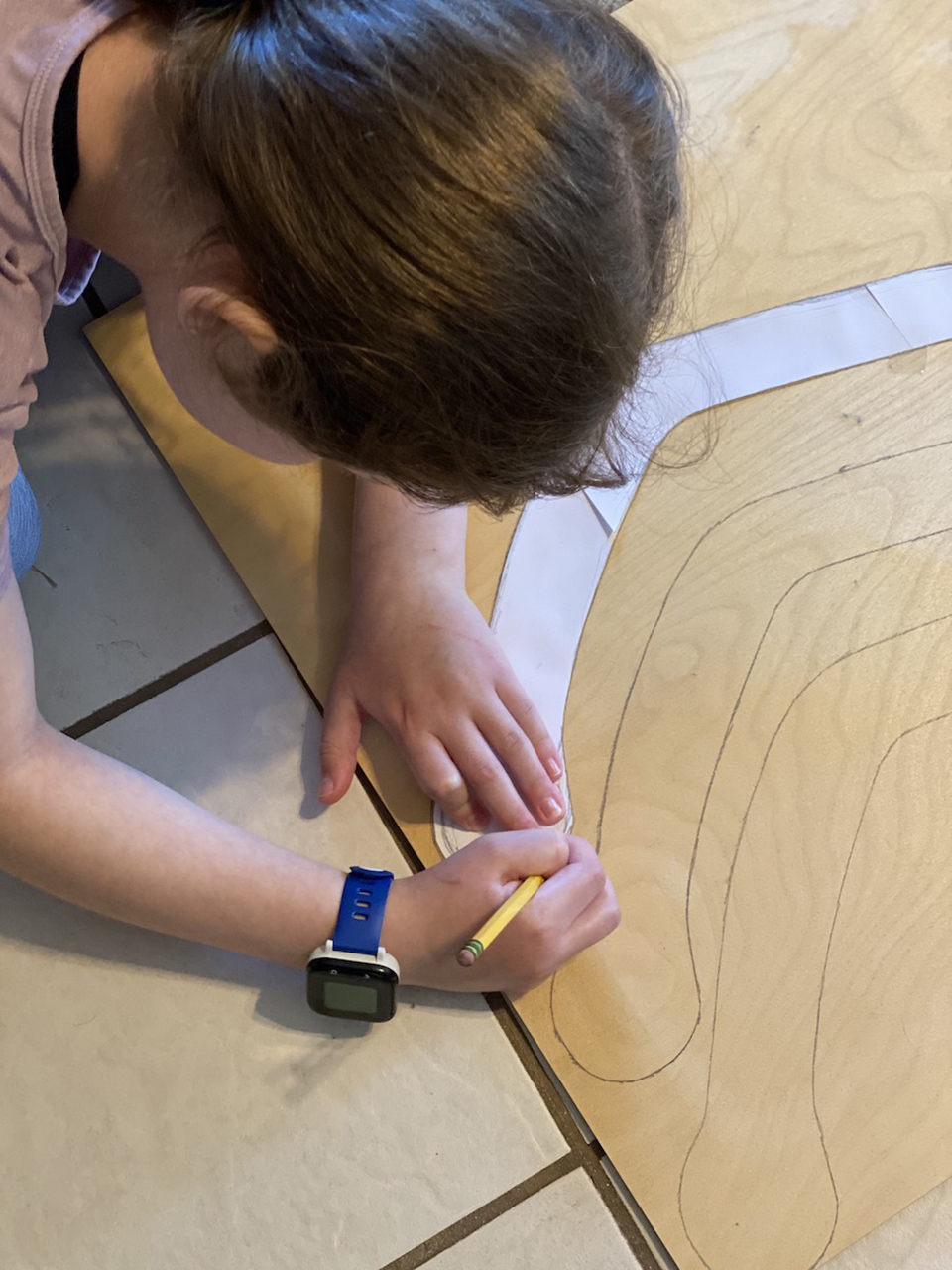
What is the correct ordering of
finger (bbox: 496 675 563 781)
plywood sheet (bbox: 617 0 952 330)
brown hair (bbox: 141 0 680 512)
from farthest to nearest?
plywood sheet (bbox: 617 0 952 330) → finger (bbox: 496 675 563 781) → brown hair (bbox: 141 0 680 512)

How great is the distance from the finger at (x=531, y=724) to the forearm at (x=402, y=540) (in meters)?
0.07

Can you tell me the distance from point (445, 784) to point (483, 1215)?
0.22m

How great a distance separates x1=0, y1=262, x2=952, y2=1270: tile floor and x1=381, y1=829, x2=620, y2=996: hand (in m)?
0.03

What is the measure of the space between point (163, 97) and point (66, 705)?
0.35m

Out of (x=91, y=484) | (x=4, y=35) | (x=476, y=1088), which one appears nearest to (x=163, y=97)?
(x=4, y=35)

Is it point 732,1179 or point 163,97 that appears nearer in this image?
point 163,97

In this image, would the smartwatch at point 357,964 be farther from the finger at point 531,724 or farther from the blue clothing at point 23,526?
the blue clothing at point 23,526

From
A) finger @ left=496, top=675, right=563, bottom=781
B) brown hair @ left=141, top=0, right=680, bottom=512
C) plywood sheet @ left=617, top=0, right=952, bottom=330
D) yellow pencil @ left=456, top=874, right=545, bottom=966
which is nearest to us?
brown hair @ left=141, top=0, right=680, bottom=512

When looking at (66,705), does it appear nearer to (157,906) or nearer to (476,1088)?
(157,906)

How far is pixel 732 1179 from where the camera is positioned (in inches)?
20.1

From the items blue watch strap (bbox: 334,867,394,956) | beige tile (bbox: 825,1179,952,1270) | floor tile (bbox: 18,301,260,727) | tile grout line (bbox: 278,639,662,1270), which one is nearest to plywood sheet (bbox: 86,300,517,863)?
floor tile (bbox: 18,301,260,727)

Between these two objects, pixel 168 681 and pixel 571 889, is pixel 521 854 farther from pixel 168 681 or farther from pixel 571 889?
pixel 168 681

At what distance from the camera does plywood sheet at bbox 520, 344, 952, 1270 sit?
518mm

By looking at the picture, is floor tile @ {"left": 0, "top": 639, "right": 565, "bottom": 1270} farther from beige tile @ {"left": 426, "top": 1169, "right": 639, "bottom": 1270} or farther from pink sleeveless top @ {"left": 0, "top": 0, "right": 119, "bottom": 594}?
pink sleeveless top @ {"left": 0, "top": 0, "right": 119, "bottom": 594}
